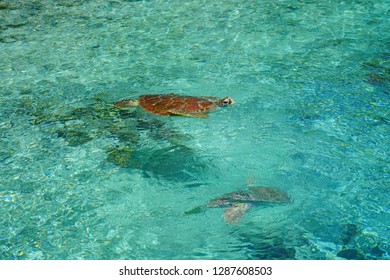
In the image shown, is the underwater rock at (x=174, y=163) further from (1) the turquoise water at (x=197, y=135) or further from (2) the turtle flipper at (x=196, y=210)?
(2) the turtle flipper at (x=196, y=210)

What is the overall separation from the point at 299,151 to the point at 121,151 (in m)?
2.04

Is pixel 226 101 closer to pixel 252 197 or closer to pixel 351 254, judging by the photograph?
pixel 252 197

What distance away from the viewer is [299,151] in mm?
5738

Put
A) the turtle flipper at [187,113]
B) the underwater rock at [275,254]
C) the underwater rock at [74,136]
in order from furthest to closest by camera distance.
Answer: the turtle flipper at [187,113] → the underwater rock at [74,136] → the underwater rock at [275,254]

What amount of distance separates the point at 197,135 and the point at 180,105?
2.01 ft

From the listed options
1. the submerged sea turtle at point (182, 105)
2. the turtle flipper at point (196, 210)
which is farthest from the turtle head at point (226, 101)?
the turtle flipper at point (196, 210)

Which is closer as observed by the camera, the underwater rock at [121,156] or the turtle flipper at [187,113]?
the underwater rock at [121,156]

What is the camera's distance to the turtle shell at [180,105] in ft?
21.4

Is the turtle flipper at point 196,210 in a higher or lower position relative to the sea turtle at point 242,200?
lower

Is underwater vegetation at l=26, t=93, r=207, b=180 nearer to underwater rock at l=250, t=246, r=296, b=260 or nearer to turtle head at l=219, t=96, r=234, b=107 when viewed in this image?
turtle head at l=219, t=96, r=234, b=107

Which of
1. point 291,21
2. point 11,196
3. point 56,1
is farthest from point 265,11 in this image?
point 11,196

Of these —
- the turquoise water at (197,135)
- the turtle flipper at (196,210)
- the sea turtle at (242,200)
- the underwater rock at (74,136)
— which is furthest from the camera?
the underwater rock at (74,136)

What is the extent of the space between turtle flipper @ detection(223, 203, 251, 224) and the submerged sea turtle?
6.25 ft
